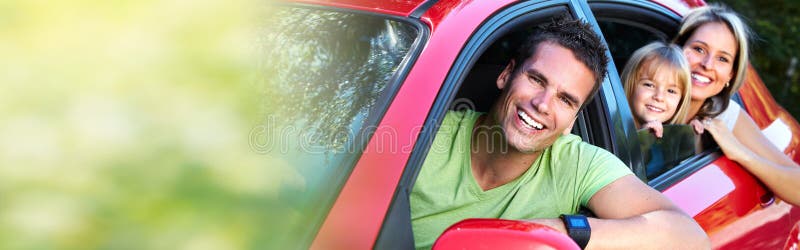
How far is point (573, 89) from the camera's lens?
7.81ft

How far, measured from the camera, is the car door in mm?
2781

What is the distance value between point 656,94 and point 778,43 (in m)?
4.42

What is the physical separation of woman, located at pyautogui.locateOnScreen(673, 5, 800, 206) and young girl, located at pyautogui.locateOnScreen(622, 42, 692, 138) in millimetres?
87

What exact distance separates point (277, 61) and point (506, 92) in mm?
900

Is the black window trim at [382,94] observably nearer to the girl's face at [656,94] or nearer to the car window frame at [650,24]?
the car window frame at [650,24]

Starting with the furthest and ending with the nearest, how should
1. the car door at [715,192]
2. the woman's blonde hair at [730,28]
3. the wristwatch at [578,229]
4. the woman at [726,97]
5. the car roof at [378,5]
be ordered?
the woman's blonde hair at [730,28] → the woman at [726,97] → the car door at [715,192] → the car roof at [378,5] → the wristwatch at [578,229]

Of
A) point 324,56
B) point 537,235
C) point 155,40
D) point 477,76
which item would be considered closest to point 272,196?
point 155,40

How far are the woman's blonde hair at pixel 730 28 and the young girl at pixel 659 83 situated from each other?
88 mm

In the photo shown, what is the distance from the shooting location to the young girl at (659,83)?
132 inches

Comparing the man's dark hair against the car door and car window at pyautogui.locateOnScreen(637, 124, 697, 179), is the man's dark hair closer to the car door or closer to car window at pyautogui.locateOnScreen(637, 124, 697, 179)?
the car door

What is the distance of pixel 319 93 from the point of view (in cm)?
187

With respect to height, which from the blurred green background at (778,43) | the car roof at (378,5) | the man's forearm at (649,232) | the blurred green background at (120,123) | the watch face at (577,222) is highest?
the blurred green background at (778,43)

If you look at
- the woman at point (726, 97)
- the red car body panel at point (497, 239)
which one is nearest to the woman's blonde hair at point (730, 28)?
the woman at point (726, 97)

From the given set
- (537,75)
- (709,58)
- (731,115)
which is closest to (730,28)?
(709,58)
